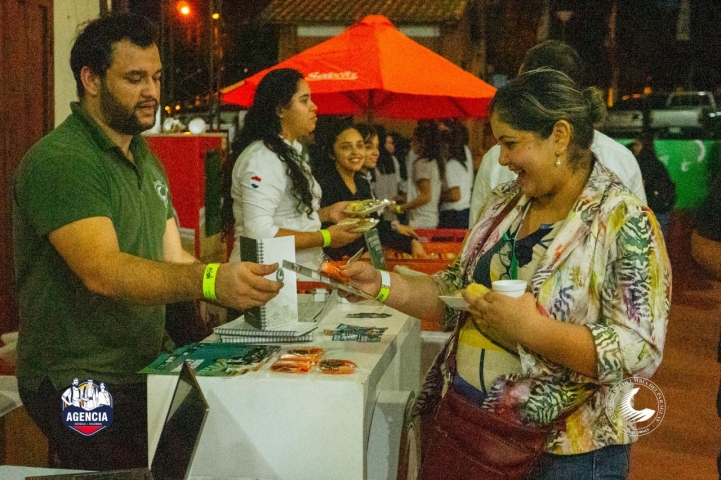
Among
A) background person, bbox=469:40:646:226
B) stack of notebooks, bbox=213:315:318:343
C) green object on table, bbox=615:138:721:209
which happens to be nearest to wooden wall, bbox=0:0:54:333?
stack of notebooks, bbox=213:315:318:343

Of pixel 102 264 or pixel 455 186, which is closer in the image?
pixel 102 264

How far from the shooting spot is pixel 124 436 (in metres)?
2.52

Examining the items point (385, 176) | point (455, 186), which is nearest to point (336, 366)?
point (455, 186)

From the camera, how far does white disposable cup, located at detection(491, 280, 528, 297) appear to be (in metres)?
1.97

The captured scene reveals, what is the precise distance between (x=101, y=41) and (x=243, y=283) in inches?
38.2

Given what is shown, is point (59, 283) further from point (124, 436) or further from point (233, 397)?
point (233, 397)

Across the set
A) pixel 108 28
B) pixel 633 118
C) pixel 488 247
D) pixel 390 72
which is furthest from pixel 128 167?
pixel 633 118

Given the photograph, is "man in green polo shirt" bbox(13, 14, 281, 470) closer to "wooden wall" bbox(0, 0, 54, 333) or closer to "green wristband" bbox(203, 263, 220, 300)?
"green wristband" bbox(203, 263, 220, 300)

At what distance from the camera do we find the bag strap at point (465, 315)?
7.43 ft

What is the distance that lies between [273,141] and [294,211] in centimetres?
36

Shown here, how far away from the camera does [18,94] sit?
179 inches

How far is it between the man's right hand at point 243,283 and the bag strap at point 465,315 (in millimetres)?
543

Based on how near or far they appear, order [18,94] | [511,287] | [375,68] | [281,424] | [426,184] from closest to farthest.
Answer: [511,287], [281,424], [18,94], [375,68], [426,184]

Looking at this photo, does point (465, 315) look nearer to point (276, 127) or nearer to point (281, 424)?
point (281, 424)
